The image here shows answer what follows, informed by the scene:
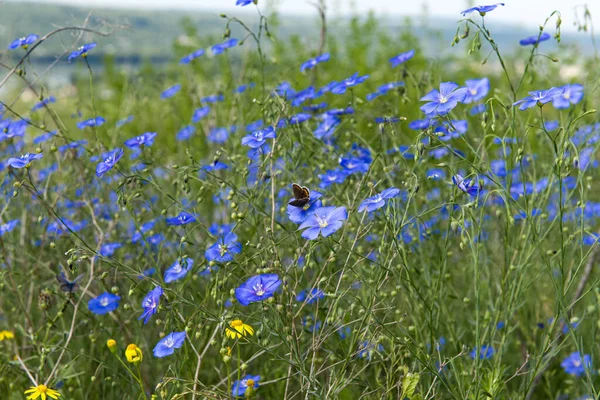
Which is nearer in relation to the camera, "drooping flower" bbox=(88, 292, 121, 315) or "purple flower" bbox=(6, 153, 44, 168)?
"purple flower" bbox=(6, 153, 44, 168)

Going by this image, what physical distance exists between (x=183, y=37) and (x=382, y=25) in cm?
209

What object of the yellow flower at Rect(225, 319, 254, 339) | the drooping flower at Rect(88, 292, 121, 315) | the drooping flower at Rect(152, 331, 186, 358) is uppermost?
the yellow flower at Rect(225, 319, 254, 339)

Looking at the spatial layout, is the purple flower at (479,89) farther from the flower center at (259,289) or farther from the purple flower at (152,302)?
the purple flower at (152,302)

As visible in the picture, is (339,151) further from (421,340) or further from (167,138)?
(167,138)

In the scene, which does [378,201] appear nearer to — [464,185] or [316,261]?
[464,185]

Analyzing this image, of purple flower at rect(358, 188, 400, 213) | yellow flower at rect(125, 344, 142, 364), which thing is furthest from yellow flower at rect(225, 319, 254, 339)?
purple flower at rect(358, 188, 400, 213)

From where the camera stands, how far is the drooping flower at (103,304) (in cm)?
222

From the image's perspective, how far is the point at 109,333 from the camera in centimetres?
252

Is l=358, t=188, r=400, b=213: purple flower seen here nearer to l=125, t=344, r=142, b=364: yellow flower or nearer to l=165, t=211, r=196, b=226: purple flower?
l=165, t=211, r=196, b=226: purple flower

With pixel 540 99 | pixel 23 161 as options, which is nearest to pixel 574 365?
pixel 540 99

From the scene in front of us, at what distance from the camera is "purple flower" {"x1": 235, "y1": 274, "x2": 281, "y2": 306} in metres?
1.72

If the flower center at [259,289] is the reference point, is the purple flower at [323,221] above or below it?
above

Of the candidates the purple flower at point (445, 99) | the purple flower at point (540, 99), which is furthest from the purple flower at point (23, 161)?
the purple flower at point (540, 99)

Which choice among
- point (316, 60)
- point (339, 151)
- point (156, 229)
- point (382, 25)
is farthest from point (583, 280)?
point (382, 25)
